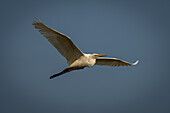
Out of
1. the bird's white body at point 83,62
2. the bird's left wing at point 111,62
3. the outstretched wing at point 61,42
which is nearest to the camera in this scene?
the outstretched wing at point 61,42

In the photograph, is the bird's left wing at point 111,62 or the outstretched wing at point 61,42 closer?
the outstretched wing at point 61,42

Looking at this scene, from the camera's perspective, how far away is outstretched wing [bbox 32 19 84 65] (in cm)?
1023

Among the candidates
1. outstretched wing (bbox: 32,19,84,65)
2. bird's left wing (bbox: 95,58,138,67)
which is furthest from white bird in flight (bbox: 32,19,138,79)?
bird's left wing (bbox: 95,58,138,67)

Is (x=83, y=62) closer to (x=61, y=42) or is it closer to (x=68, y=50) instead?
(x=68, y=50)

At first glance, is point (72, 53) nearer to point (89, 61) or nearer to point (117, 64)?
point (89, 61)

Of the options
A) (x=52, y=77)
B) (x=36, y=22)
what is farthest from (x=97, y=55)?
(x=36, y=22)

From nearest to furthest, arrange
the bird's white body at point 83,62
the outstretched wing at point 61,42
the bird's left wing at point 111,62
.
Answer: the outstretched wing at point 61,42
the bird's white body at point 83,62
the bird's left wing at point 111,62

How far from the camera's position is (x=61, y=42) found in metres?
10.8

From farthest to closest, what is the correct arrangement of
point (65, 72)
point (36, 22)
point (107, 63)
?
1. point (107, 63)
2. point (65, 72)
3. point (36, 22)

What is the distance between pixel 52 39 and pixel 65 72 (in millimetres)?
1950

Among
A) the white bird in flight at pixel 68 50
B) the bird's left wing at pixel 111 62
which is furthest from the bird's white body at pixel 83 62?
the bird's left wing at pixel 111 62

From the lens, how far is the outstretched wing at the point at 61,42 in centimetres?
1023

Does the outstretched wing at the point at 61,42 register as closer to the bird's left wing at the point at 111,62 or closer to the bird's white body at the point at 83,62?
the bird's white body at the point at 83,62

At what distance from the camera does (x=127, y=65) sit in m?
13.4
